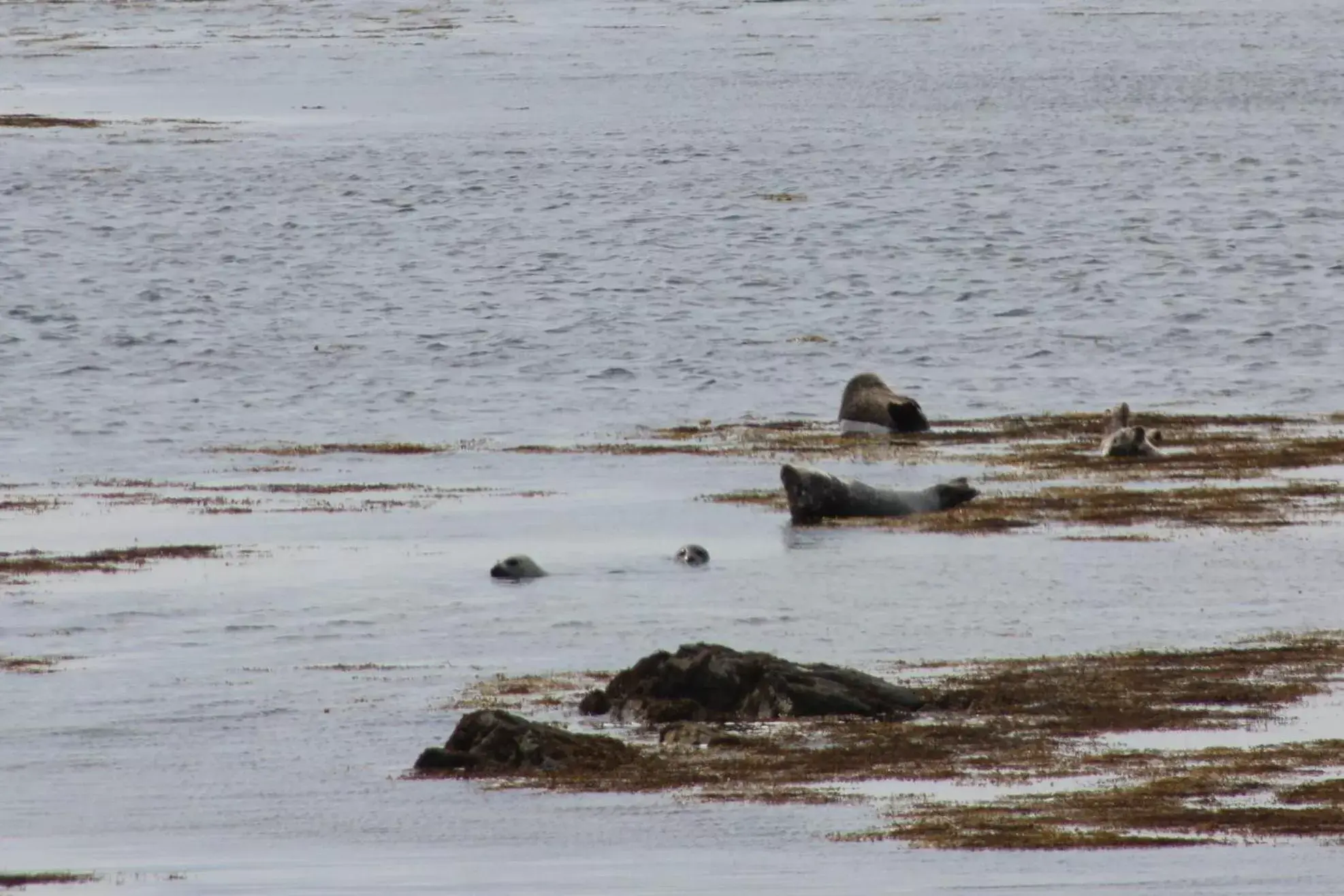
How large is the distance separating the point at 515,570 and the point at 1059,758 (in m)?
8.68

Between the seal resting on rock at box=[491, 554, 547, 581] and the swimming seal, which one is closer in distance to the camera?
the seal resting on rock at box=[491, 554, 547, 581]

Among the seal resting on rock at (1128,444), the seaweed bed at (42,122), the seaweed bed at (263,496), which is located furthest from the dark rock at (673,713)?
the seaweed bed at (42,122)

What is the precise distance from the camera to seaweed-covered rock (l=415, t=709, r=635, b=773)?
16766 mm

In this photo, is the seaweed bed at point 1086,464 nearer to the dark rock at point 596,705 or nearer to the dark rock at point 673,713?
the dark rock at point 596,705

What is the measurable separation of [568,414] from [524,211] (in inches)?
1018

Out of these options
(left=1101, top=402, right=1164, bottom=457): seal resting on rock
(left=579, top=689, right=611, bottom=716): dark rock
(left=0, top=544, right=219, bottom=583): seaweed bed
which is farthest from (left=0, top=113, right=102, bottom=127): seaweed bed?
(left=579, top=689, right=611, bottom=716): dark rock

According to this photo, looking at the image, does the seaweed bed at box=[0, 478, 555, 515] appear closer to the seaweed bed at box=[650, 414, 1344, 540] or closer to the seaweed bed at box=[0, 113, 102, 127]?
the seaweed bed at box=[650, 414, 1344, 540]

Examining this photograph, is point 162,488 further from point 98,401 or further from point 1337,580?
point 1337,580

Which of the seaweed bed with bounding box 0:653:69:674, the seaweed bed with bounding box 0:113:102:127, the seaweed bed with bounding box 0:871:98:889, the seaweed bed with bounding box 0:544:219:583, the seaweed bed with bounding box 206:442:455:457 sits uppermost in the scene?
the seaweed bed with bounding box 0:113:102:127

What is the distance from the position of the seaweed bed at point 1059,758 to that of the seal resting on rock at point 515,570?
454 cm

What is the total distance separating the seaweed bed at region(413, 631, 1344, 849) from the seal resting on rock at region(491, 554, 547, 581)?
179 inches

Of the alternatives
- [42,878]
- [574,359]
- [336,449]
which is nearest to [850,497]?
[336,449]

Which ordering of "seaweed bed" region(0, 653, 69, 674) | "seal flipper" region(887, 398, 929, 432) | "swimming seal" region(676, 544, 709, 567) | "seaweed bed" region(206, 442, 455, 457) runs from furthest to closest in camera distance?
"seal flipper" region(887, 398, 929, 432)
"seaweed bed" region(206, 442, 455, 457)
"swimming seal" region(676, 544, 709, 567)
"seaweed bed" region(0, 653, 69, 674)

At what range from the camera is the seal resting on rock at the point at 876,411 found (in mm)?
36125
